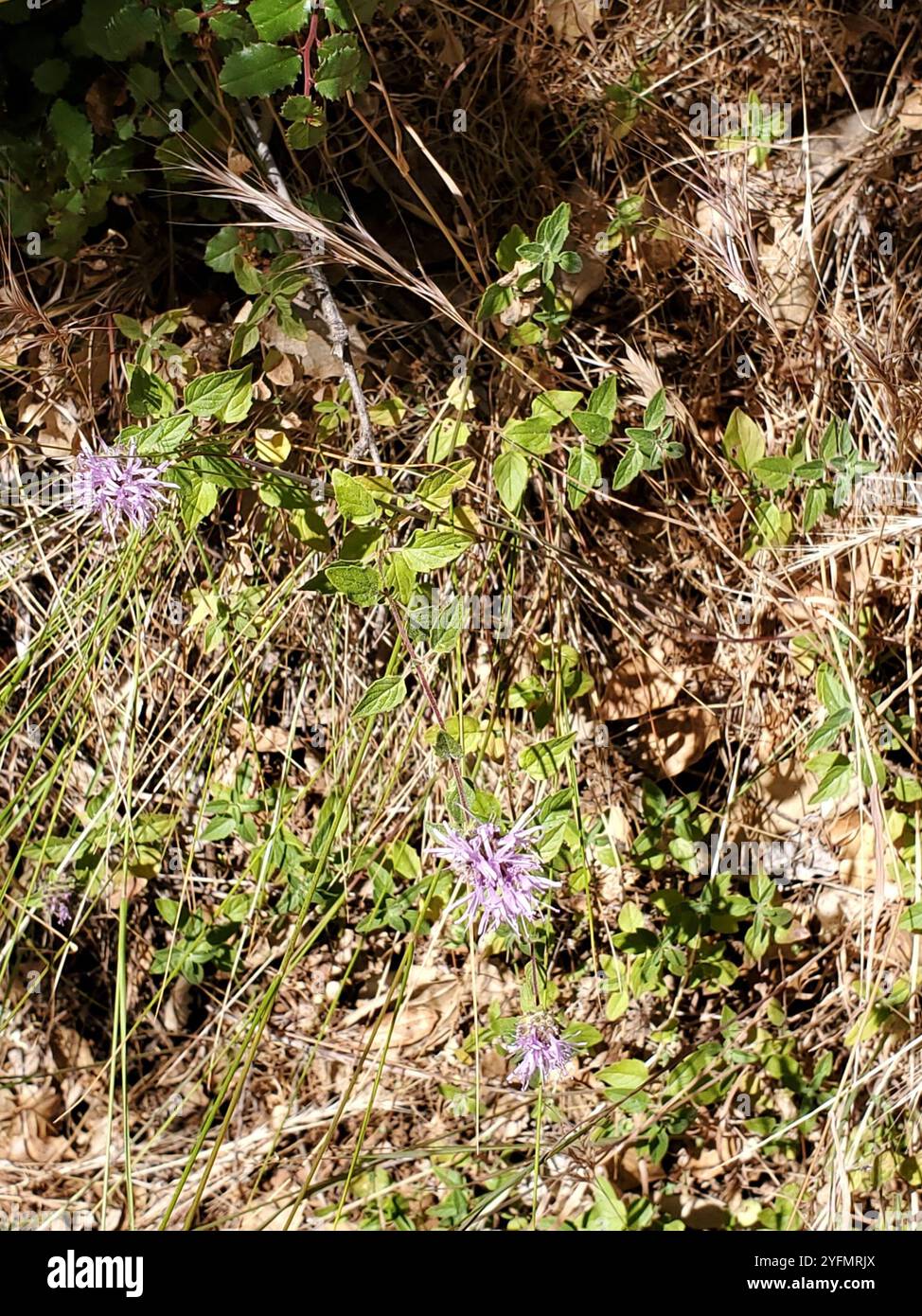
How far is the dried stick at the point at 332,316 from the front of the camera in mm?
1255

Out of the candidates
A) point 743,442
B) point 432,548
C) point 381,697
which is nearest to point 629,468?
point 743,442

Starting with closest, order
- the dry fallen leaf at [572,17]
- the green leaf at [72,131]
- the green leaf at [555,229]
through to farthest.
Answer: the green leaf at [555,229], the green leaf at [72,131], the dry fallen leaf at [572,17]

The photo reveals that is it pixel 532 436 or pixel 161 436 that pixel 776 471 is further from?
pixel 161 436

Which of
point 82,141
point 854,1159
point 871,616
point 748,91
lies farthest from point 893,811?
point 82,141

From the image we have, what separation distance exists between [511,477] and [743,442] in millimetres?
352

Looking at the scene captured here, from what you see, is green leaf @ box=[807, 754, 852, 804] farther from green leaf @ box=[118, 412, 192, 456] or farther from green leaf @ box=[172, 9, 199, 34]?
green leaf @ box=[172, 9, 199, 34]

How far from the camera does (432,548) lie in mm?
1007

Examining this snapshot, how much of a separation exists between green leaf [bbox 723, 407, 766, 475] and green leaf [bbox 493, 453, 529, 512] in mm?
310

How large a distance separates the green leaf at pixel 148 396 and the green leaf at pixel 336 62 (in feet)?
1.16

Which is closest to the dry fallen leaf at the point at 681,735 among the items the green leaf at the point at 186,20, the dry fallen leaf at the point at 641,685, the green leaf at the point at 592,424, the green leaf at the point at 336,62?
the dry fallen leaf at the point at 641,685

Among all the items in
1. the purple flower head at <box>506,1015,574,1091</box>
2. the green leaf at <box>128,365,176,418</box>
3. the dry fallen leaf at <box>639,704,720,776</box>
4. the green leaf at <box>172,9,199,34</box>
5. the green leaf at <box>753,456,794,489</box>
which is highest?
the green leaf at <box>172,9,199,34</box>

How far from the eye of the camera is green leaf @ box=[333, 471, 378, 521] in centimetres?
103

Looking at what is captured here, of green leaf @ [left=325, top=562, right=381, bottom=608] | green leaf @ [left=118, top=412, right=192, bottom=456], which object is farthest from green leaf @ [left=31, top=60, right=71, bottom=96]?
green leaf @ [left=325, top=562, right=381, bottom=608]

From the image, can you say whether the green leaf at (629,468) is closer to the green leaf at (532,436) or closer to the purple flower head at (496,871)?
the green leaf at (532,436)
